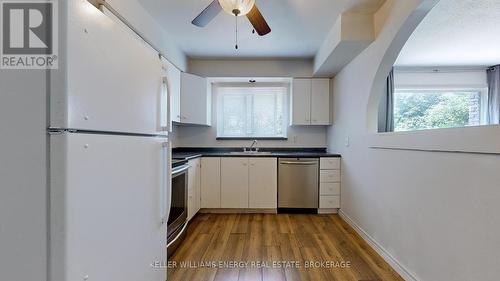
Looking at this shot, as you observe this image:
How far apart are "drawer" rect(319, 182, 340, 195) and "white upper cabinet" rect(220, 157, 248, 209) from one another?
1102 millimetres

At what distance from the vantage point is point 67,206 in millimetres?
747

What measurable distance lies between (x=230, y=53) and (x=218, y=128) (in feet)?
4.16

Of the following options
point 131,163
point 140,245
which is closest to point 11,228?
point 131,163

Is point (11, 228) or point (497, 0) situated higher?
point (497, 0)

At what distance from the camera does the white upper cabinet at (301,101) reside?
13.0 ft

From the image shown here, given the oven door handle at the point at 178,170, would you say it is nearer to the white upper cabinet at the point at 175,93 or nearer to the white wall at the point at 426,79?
the white upper cabinet at the point at 175,93

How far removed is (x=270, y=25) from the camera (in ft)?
9.11

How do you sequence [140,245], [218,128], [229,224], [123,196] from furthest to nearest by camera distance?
1. [218,128]
2. [229,224]
3. [140,245]
4. [123,196]

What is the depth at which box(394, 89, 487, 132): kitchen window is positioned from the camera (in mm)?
4172

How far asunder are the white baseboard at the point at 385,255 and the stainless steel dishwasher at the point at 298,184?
631mm

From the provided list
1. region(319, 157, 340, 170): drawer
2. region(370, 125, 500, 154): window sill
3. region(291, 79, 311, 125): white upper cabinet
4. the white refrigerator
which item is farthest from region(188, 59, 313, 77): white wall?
the white refrigerator

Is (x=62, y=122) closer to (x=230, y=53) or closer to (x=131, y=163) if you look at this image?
(x=131, y=163)

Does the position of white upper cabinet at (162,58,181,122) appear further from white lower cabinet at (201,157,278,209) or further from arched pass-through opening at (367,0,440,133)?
→ arched pass-through opening at (367,0,440,133)

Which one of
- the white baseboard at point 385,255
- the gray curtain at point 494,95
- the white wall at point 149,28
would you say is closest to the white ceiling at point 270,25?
the white wall at point 149,28
